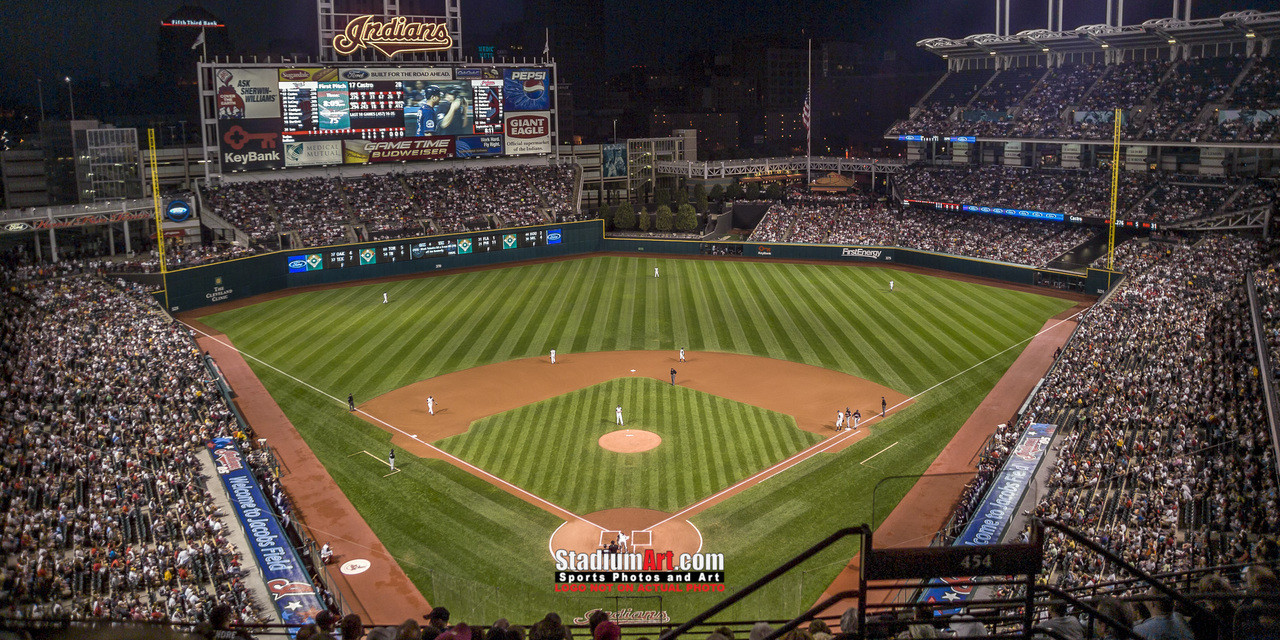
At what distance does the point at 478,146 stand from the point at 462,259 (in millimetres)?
9612

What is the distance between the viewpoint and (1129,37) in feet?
180

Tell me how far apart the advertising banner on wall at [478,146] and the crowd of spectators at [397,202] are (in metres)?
1.63

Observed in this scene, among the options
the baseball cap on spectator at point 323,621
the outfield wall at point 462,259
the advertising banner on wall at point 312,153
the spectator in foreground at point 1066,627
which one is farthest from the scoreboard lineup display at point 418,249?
the spectator in foreground at point 1066,627

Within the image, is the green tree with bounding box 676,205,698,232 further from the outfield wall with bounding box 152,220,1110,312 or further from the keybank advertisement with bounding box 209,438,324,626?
the keybank advertisement with bounding box 209,438,324,626

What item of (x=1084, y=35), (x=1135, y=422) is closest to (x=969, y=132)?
(x=1084, y=35)

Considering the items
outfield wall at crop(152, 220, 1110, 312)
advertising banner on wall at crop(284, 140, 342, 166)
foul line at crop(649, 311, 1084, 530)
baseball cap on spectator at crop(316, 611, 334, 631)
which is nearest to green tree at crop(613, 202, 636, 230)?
outfield wall at crop(152, 220, 1110, 312)

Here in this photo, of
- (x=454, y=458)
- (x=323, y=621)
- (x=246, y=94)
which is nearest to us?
(x=323, y=621)

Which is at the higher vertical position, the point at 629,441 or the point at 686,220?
the point at 686,220

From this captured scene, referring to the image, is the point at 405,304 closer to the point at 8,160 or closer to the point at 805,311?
the point at 805,311

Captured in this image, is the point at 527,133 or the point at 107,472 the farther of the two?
the point at 527,133

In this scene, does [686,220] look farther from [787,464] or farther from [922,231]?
[787,464]

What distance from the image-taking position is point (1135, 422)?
2350cm

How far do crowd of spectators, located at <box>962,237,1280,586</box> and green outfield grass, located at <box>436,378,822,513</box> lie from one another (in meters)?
8.51

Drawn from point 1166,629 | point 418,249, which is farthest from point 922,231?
point 1166,629
